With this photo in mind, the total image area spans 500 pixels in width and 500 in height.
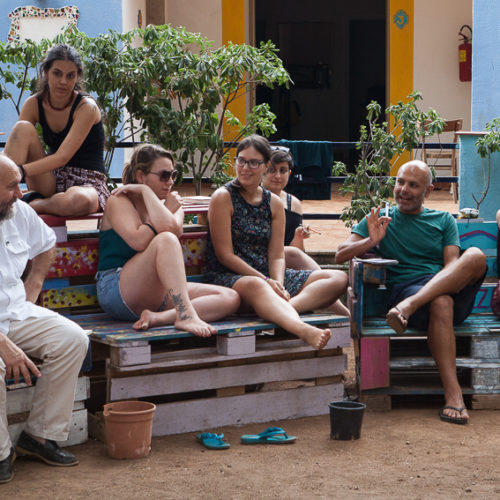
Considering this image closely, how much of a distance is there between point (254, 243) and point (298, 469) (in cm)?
148

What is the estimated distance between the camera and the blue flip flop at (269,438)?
3.97 metres

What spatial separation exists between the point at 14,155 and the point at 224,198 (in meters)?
1.13

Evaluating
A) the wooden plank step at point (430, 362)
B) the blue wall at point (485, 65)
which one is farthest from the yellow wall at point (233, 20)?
the wooden plank step at point (430, 362)

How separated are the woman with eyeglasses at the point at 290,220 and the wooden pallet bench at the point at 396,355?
32cm

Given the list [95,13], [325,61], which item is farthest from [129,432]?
[325,61]

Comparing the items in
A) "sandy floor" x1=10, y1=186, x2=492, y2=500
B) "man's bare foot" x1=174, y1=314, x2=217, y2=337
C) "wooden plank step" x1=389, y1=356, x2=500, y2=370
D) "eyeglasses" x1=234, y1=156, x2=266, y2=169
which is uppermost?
"eyeglasses" x1=234, y1=156, x2=266, y2=169

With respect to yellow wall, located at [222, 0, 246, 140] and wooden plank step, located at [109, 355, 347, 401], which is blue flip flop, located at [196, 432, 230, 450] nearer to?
wooden plank step, located at [109, 355, 347, 401]

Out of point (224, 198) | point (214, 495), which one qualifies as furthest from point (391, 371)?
point (214, 495)

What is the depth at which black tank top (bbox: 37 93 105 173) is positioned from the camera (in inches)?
189

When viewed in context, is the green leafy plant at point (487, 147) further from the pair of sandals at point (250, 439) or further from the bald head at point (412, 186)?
the pair of sandals at point (250, 439)

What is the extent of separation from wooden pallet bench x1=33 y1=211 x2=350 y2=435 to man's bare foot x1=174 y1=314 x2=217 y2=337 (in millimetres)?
37

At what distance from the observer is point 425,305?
453 centimetres

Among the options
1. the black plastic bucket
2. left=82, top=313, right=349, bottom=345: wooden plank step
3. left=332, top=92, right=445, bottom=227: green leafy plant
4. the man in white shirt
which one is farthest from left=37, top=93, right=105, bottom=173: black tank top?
left=332, top=92, right=445, bottom=227: green leafy plant

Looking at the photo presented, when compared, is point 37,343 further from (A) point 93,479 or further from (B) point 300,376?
(B) point 300,376
